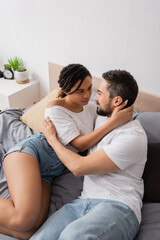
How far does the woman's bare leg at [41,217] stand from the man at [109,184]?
0.09 metres

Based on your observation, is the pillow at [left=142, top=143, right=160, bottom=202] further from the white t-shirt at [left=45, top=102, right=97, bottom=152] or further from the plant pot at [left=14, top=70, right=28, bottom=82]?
the plant pot at [left=14, top=70, right=28, bottom=82]

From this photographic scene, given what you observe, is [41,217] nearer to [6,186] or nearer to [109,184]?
[6,186]

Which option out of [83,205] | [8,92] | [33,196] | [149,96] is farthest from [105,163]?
[8,92]

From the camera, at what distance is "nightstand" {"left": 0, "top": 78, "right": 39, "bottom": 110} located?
2385 mm

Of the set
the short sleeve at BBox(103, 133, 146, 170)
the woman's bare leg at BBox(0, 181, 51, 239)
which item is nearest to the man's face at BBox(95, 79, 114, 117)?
the short sleeve at BBox(103, 133, 146, 170)

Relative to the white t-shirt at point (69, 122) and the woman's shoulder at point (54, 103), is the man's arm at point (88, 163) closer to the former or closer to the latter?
the white t-shirt at point (69, 122)

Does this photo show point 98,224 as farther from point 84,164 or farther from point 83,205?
point 84,164

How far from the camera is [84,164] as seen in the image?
3.68ft

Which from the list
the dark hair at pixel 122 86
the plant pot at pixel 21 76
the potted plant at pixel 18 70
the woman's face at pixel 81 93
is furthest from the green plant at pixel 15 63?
the dark hair at pixel 122 86

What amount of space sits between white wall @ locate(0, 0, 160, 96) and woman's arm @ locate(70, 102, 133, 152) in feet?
2.48

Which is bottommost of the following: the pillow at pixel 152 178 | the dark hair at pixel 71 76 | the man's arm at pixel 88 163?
the pillow at pixel 152 178

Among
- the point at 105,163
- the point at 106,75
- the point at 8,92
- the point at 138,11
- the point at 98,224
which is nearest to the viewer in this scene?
the point at 98,224

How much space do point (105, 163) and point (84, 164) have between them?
12 cm

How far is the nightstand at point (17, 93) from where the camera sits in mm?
2385
